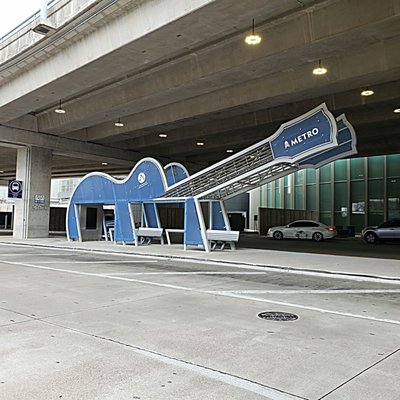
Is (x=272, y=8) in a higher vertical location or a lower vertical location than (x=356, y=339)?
higher

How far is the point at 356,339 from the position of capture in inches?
217

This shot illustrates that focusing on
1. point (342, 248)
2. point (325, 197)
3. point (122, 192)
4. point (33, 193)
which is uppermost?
point (325, 197)

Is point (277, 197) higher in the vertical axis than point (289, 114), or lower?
lower

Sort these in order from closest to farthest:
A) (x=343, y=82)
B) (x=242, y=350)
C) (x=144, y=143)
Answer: (x=242, y=350)
(x=343, y=82)
(x=144, y=143)

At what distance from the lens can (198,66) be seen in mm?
15453

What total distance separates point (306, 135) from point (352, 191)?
2240cm

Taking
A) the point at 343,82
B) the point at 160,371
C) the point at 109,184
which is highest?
the point at 343,82

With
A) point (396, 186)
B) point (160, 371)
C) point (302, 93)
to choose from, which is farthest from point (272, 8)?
point (396, 186)

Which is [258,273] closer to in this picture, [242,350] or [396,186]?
[242,350]

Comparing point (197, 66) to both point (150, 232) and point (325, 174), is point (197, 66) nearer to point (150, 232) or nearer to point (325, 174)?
point (150, 232)

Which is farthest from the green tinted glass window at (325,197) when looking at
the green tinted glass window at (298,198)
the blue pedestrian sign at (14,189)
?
the blue pedestrian sign at (14,189)

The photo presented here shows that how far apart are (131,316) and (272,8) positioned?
815 cm

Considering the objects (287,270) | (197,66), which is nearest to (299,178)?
(197,66)

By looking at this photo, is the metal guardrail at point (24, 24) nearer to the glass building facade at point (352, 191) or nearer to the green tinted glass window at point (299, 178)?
the glass building facade at point (352, 191)
